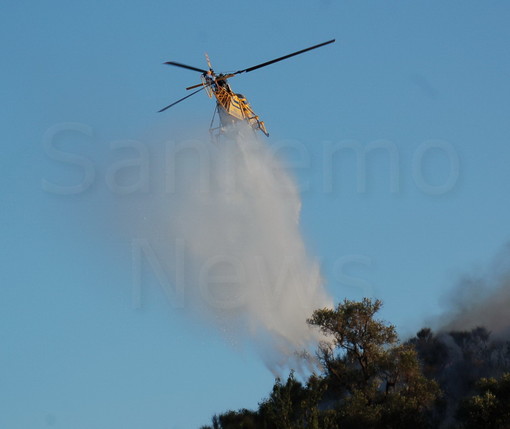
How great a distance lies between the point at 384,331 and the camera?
88.0m

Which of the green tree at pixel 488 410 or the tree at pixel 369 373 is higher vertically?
the tree at pixel 369 373

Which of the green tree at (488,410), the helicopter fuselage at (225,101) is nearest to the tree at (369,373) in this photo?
the green tree at (488,410)

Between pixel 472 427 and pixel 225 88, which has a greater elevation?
pixel 225 88

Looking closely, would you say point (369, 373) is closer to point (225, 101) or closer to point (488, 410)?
point (488, 410)

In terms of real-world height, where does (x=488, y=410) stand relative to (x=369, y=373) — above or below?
below

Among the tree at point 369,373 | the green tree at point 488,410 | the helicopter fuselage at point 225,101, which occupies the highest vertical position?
the helicopter fuselage at point 225,101

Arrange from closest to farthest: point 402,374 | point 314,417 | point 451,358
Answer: point 314,417 → point 402,374 → point 451,358

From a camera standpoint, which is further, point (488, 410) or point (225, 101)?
point (225, 101)

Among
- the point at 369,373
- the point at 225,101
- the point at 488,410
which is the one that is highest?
the point at 225,101

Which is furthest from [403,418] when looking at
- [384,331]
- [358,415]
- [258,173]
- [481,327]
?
[481,327]

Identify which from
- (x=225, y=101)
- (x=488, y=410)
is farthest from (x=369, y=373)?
(x=225, y=101)

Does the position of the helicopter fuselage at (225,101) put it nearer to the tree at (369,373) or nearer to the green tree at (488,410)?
the tree at (369,373)

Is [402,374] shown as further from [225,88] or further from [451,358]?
[451,358]

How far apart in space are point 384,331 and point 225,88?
26.9 metres
